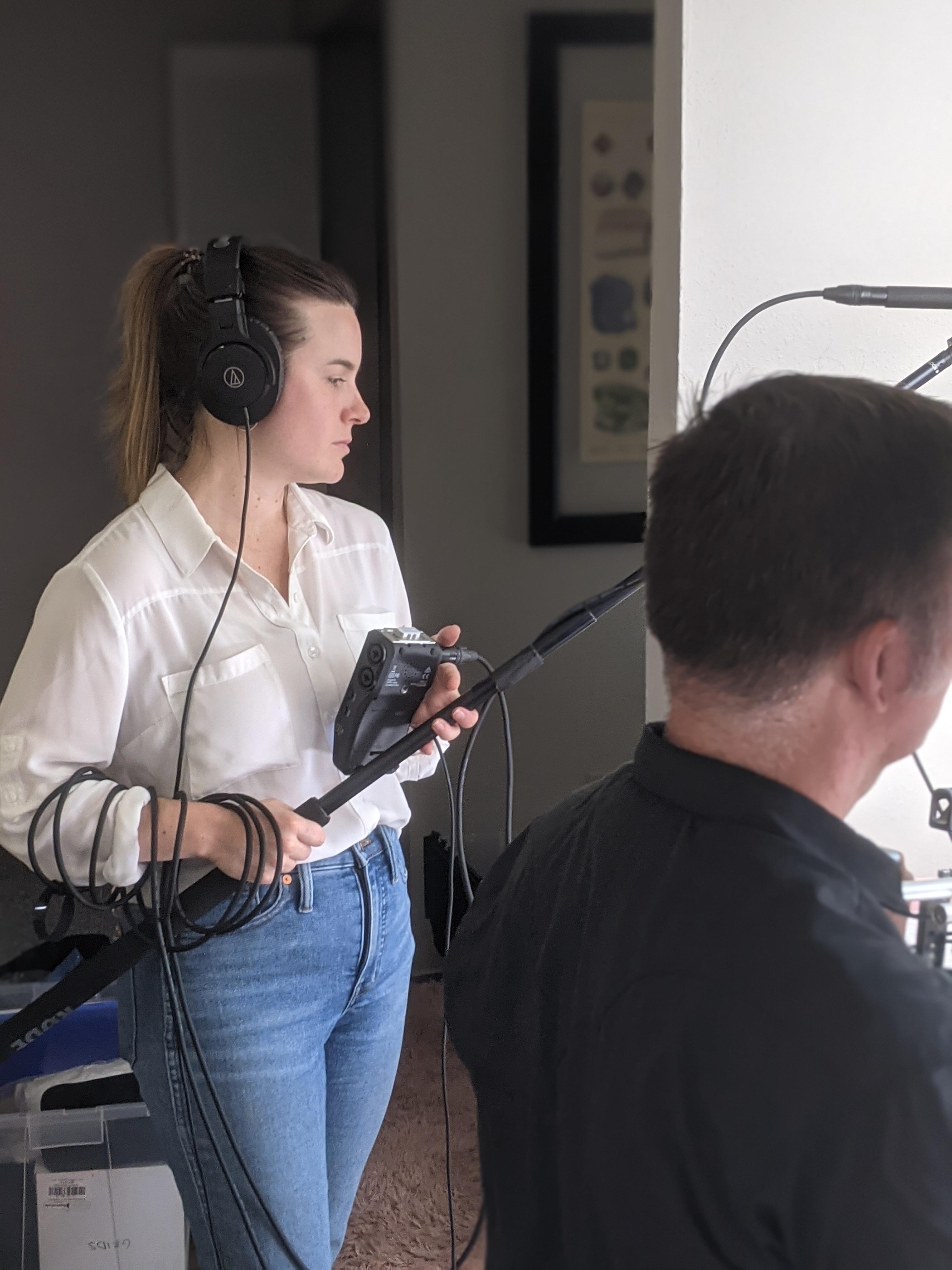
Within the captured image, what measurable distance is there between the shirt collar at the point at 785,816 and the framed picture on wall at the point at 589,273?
0.96 meters

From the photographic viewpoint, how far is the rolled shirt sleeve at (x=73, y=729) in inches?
37.7

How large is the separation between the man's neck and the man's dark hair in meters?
0.01

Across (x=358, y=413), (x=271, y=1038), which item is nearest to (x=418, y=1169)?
(x=271, y=1038)

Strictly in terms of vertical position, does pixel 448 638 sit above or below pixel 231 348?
below

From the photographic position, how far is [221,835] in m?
0.97

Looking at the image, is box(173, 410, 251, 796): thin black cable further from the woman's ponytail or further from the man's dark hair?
the man's dark hair

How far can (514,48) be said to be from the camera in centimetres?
140

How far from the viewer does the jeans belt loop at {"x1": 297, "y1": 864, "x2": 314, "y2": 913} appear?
1044 mm

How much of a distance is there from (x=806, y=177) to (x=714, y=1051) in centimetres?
107

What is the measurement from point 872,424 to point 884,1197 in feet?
1.24

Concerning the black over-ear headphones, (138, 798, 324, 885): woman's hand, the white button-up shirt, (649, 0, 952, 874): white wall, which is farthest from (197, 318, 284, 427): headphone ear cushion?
(649, 0, 952, 874): white wall

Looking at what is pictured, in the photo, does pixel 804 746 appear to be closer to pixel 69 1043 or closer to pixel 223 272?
pixel 223 272

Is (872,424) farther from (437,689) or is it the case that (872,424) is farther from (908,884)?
(437,689)

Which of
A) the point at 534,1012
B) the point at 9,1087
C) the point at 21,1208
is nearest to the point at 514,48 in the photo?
the point at 534,1012
